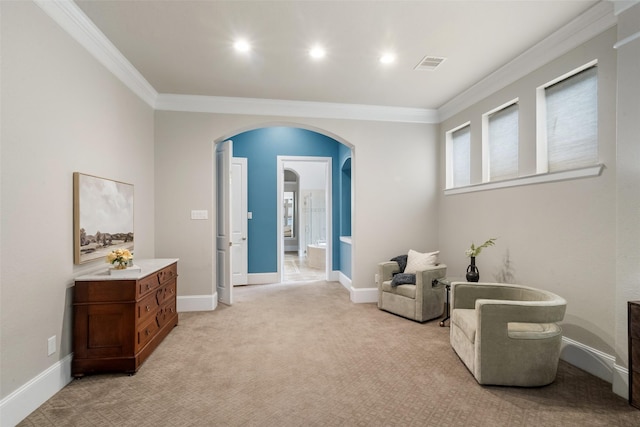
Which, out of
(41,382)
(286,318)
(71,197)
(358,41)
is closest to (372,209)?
(286,318)

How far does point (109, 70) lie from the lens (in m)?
3.12

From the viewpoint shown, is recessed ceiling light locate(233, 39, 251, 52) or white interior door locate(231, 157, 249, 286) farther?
white interior door locate(231, 157, 249, 286)

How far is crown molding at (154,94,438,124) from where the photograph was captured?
14.2 ft

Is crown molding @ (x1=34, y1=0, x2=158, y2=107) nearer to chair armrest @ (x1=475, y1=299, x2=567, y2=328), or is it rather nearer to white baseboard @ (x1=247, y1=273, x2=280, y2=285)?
white baseboard @ (x1=247, y1=273, x2=280, y2=285)

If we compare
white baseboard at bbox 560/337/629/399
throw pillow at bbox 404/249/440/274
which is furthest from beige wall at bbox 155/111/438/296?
white baseboard at bbox 560/337/629/399

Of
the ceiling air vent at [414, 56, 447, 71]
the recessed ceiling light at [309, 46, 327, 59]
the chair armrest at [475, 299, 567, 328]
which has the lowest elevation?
the chair armrest at [475, 299, 567, 328]

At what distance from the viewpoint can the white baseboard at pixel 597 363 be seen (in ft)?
7.38

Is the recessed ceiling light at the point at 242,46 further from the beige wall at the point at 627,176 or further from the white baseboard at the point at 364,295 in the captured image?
the white baseboard at the point at 364,295

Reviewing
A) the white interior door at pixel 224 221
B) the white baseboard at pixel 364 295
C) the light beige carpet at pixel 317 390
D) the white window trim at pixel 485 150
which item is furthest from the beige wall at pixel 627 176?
→ the white interior door at pixel 224 221

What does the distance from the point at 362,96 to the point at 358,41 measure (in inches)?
55.8

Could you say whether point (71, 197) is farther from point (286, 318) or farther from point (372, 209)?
point (372, 209)

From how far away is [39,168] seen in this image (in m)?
2.20

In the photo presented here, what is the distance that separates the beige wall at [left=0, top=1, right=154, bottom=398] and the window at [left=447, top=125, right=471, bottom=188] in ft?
14.7

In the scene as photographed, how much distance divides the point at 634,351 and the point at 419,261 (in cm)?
233
